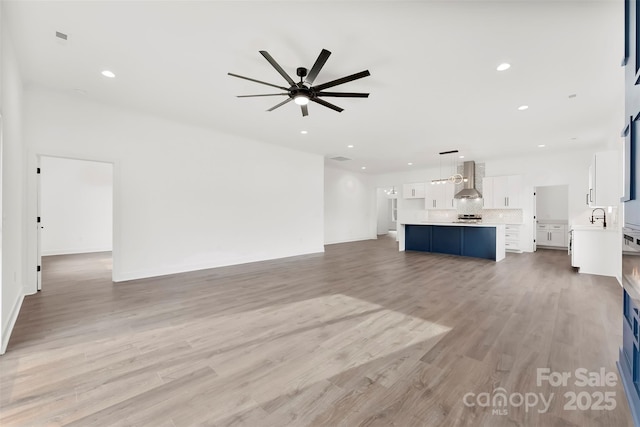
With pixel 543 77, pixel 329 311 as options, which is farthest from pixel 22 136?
pixel 543 77

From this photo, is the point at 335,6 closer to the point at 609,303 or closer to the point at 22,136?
the point at 22,136

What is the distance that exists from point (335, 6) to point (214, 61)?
161 cm

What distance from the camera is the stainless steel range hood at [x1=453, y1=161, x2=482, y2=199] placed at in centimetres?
852

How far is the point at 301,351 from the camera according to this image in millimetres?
2264

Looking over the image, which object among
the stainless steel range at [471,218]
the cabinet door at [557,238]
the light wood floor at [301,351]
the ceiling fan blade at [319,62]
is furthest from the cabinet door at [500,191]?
the ceiling fan blade at [319,62]

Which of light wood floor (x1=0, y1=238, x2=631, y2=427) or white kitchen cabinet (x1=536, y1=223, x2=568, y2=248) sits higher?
white kitchen cabinet (x1=536, y1=223, x2=568, y2=248)

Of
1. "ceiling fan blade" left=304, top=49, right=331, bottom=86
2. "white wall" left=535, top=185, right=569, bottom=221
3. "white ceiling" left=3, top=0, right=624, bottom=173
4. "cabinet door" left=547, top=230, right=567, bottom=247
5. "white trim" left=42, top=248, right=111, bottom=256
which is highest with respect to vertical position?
"white ceiling" left=3, top=0, right=624, bottom=173

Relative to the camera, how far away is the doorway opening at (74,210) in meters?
7.34

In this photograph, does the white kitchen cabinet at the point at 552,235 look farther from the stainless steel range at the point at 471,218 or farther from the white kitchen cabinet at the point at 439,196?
the white kitchen cabinet at the point at 439,196

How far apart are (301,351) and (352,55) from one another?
3088 mm

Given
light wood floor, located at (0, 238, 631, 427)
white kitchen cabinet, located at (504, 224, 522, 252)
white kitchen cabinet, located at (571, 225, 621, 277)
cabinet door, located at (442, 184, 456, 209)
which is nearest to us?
light wood floor, located at (0, 238, 631, 427)

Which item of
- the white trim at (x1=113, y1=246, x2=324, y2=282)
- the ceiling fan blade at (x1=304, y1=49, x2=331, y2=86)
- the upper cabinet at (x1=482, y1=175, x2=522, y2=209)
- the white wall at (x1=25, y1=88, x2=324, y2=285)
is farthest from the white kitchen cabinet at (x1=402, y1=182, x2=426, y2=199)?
the ceiling fan blade at (x1=304, y1=49, x2=331, y2=86)

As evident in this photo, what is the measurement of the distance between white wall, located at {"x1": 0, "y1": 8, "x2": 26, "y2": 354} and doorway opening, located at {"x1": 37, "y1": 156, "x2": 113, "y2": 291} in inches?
161

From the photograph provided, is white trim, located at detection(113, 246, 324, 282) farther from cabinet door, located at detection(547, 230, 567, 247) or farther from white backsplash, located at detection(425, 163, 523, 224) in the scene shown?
cabinet door, located at detection(547, 230, 567, 247)
